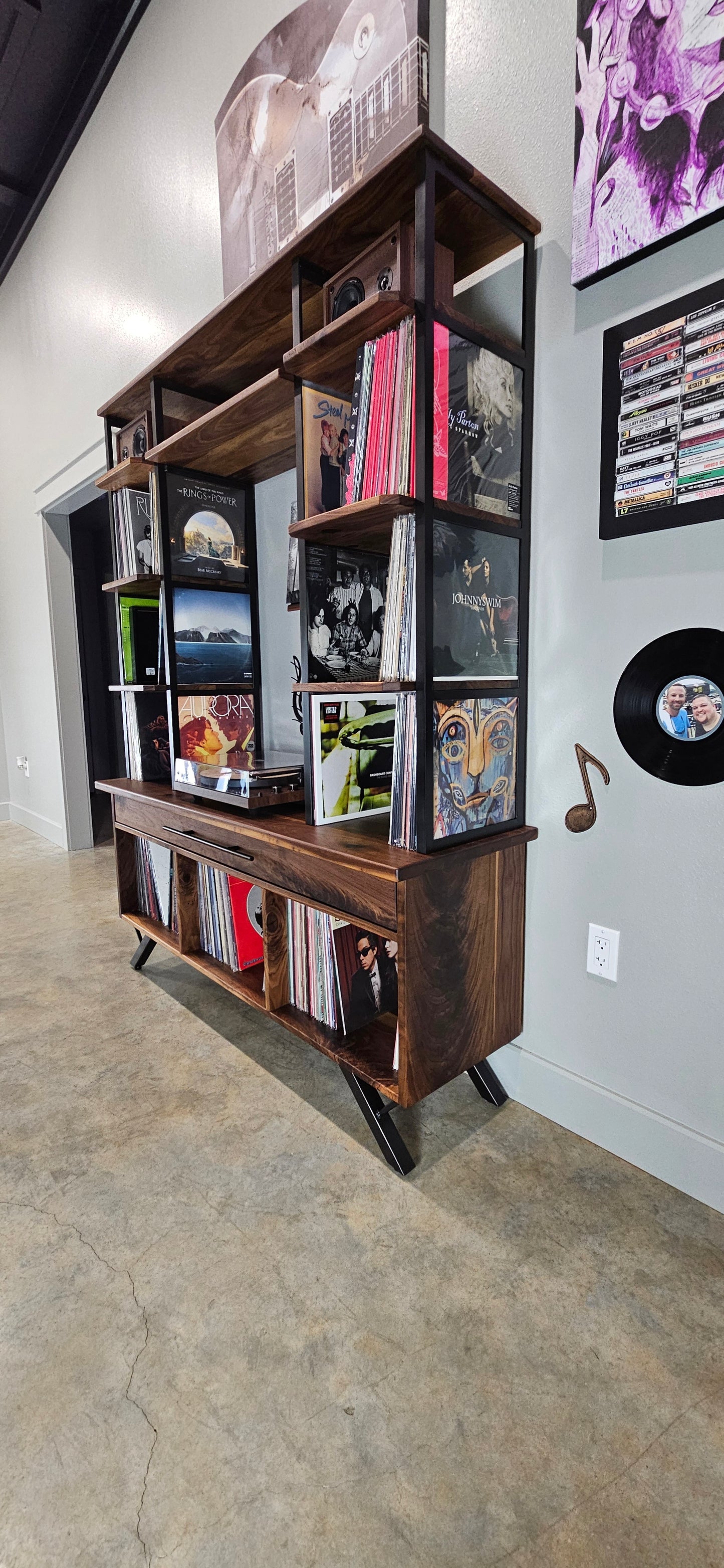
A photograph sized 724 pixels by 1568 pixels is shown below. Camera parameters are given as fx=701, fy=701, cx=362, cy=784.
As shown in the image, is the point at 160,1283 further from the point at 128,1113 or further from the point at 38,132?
the point at 38,132

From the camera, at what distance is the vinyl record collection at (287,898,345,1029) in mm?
1623

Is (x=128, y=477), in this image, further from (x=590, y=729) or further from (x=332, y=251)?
(x=590, y=729)

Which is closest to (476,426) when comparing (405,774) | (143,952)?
(405,774)

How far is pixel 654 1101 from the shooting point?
4.73 feet

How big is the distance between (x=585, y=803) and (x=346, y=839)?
1.71 ft

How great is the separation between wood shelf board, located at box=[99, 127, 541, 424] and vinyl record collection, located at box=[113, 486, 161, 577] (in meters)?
0.38

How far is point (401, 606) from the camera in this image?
136 cm

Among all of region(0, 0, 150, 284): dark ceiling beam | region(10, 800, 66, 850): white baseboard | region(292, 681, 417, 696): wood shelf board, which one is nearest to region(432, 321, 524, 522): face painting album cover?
region(292, 681, 417, 696): wood shelf board

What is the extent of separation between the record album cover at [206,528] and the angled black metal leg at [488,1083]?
1.64 metres

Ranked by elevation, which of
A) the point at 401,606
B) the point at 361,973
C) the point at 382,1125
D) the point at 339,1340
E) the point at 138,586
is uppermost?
the point at 138,586

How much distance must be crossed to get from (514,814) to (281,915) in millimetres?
618

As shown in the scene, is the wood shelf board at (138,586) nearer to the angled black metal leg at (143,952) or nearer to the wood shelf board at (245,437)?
the wood shelf board at (245,437)

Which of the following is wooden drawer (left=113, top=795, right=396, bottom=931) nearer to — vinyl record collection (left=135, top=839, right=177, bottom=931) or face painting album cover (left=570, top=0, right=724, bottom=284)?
vinyl record collection (left=135, top=839, right=177, bottom=931)

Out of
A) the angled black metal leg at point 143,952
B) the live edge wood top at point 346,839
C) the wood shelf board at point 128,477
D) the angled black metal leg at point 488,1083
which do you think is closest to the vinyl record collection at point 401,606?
the live edge wood top at point 346,839
